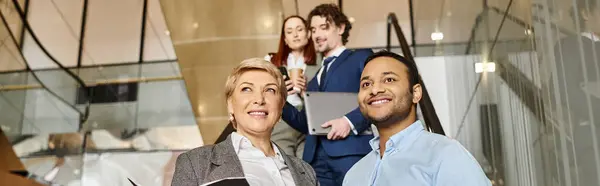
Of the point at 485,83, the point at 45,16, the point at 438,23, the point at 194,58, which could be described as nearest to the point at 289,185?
the point at 485,83

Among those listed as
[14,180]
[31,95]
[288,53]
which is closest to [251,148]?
[288,53]

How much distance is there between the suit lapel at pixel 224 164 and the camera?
228 cm

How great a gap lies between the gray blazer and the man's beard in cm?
36

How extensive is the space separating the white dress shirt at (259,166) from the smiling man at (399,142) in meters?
0.27

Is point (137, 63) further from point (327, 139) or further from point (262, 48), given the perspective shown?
point (327, 139)

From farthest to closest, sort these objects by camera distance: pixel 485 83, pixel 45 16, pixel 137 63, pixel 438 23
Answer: pixel 45 16 → pixel 137 63 → pixel 438 23 → pixel 485 83

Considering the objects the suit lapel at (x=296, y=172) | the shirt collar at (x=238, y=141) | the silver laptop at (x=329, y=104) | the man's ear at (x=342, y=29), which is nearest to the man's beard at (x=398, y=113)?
the suit lapel at (x=296, y=172)

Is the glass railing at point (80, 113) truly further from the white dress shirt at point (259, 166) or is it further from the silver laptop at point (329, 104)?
the white dress shirt at point (259, 166)

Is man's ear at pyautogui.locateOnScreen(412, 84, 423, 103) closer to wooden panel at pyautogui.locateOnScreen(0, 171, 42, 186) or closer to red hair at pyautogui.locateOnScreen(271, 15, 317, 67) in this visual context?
red hair at pyautogui.locateOnScreen(271, 15, 317, 67)

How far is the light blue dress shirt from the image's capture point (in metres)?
2.07

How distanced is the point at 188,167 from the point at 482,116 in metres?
3.02

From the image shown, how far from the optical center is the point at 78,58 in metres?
8.98

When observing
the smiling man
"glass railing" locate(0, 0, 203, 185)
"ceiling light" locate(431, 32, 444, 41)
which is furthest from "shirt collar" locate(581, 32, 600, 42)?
"glass railing" locate(0, 0, 203, 185)

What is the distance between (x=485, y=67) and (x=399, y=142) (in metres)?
2.44
